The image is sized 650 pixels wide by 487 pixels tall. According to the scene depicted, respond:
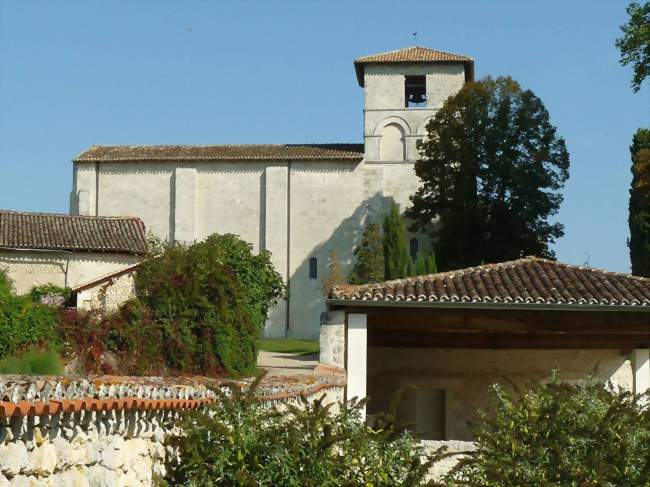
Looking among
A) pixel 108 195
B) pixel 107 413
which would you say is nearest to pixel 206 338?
pixel 107 413

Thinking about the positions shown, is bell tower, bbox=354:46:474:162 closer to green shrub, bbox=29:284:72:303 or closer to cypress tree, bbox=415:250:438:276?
cypress tree, bbox=415:250:438:276

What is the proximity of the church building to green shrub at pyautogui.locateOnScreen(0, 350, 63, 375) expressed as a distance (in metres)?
19.2

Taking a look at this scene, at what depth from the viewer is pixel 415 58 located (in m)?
40.8

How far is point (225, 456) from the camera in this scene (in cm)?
609

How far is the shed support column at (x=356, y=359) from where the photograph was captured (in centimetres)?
1291

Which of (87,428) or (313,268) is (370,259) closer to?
(313,268)

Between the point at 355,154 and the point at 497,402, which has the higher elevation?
the point at 355,154

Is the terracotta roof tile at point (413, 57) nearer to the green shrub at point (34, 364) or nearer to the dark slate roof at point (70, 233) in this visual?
the dark slate roof at point (70, 233)

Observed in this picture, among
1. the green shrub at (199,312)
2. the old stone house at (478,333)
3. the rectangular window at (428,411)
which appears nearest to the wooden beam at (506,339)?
the old stone house at (478,333)

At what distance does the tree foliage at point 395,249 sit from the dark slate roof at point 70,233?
31.4 ft

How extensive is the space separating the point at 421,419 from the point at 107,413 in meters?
12.6

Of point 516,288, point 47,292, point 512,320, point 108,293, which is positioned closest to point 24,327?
point 108,293

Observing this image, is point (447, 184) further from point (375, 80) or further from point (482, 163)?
point (375, 80)

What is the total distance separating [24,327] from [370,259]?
17.0 m
